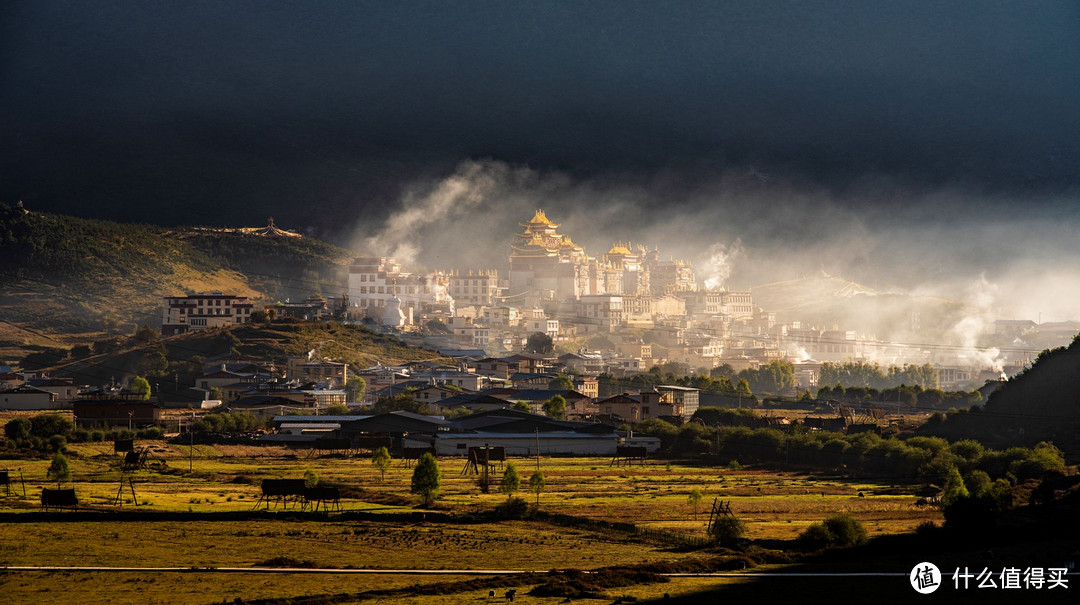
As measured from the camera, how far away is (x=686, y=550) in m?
26.2

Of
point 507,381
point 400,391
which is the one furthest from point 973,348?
point 400,391

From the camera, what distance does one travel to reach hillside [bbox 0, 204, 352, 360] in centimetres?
8581

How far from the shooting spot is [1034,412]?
51000 mm

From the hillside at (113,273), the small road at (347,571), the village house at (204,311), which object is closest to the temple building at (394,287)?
the hillside at (113,273)

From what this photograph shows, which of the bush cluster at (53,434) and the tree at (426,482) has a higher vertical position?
the bush cluster at (53,434)

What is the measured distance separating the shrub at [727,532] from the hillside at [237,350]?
4426cm

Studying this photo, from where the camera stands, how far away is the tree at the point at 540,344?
98000 millimetres

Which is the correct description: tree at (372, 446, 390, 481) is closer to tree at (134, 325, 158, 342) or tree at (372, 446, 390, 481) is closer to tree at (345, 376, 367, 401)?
tree at (345, 376, 367, 401)

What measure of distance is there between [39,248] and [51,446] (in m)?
59.6

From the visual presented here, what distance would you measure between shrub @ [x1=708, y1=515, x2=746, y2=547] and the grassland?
524mm

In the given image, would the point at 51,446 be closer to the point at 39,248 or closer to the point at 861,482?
the point at 861,482

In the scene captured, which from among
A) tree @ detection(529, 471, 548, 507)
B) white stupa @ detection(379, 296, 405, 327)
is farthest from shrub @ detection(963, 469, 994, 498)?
white stupa @ detection(379, 296, 405, 327)

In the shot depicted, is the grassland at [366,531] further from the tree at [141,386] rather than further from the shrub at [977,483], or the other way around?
the tree at [141,386]

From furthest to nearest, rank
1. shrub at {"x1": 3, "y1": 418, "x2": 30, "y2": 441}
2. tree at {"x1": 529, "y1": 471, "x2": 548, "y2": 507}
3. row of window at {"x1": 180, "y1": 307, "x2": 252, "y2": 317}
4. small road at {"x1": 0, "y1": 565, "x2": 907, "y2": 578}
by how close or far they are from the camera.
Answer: row of window at {"x1": 180, "y1": 307, "x2": 252, "y2": 317}, shrub at {"x1": 3, "y1": 418, "x2": 30, "y2": 441}, tree at {"x1": 529, "y1": 471, "x2": 548, "y2": 507}, small road at {"x1": 0, "y1": 565, "x2": 907, "y2": 578}
